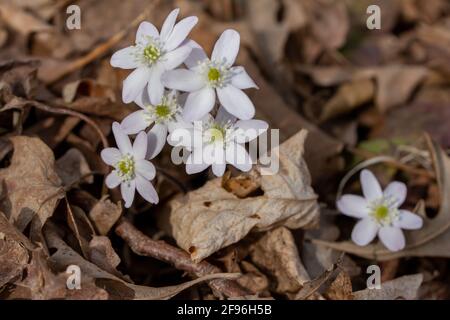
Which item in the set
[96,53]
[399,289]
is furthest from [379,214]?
[96,53]

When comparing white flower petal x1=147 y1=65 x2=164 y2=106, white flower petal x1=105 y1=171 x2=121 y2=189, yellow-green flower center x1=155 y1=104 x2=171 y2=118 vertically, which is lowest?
white flower petal x1=105 y1=171 x2=121 y2=189

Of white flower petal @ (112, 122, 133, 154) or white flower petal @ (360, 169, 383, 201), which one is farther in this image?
white flower petal @ (360, 169, 383, 201)

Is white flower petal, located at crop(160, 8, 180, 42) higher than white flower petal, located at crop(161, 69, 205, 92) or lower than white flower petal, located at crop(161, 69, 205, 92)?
higher

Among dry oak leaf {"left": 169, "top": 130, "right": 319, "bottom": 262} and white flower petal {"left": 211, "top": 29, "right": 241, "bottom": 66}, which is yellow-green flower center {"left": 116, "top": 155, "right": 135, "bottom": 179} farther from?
white flower petal {"left": 211, "top": 29, "right": 241, "bottom": 66}

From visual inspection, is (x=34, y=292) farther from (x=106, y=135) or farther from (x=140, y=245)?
(x=106, y=135)

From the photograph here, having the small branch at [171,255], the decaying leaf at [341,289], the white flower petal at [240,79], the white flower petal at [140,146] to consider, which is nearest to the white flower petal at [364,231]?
the decaying leaf at [341,289]

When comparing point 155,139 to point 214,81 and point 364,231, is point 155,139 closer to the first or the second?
point 214,81

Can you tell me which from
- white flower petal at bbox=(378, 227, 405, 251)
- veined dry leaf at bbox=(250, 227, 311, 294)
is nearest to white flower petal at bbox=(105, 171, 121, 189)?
veined dry leaf at bbox=(250, 227, 311, 294)
